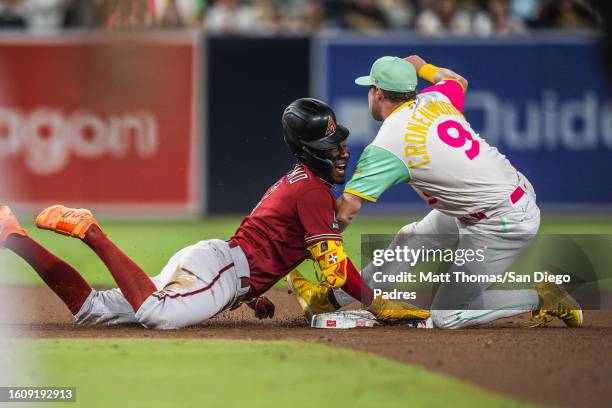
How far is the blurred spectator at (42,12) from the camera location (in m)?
17.4

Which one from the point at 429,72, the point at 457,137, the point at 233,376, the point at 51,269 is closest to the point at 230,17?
the point at 429,72

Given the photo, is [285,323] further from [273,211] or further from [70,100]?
[70,100]

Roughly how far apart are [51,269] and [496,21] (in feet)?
38.2

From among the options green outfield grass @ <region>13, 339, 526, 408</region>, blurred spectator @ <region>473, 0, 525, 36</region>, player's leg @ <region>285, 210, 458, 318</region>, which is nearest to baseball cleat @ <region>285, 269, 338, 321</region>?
player's leg @ <region>285, 210, 458, 318</region>

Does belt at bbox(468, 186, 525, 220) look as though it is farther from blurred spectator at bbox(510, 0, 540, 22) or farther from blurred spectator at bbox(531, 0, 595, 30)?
blurred spectator at bbox(510, 0, 540, 22)

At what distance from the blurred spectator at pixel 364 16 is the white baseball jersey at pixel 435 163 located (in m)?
9.40

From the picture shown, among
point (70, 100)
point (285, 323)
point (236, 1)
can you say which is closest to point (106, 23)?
point (70, 100)

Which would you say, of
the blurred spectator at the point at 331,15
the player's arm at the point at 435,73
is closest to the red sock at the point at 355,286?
the player's arm at the point at 435,73

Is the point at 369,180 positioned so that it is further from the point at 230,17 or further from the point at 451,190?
the point at 230,17

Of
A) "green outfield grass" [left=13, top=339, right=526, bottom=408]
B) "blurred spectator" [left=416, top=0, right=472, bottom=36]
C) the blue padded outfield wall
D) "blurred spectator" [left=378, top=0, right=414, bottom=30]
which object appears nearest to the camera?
"green outfield grass" [left=13, top=339, right=526, bottom=408]

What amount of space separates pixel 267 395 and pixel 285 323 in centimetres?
270

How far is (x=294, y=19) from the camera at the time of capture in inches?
698

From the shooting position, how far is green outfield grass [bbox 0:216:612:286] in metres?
11.2

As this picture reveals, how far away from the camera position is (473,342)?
6871 millimetres
